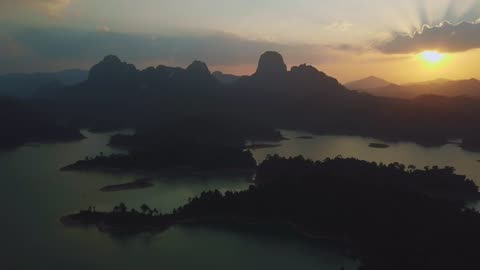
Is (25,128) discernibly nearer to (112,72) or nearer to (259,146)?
(259,146)

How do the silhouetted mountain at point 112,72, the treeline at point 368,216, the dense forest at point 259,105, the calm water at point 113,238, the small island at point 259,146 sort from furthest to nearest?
the silhouetted mountain at point 112,72 → the dense forest at point 259,105 → the small island at point 259,146 → the calm water at point 113,238 → the treeline at point 368,216

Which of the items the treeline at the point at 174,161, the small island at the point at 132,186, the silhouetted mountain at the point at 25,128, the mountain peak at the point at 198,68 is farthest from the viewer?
the mountain peak at the point at 198,68

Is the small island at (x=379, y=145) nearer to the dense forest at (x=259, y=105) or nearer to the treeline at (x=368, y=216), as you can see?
the dense forest at (x=259, y=105)

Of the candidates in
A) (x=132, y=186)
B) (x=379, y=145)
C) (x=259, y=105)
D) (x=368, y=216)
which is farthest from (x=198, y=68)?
(x=368, y=216)

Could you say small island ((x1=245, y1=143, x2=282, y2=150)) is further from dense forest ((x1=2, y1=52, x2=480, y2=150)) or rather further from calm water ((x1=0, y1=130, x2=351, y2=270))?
calm water ((x1=0, y1=130, x2=351, y2=270))

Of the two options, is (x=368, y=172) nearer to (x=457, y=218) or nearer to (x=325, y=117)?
(x=457, y=218)

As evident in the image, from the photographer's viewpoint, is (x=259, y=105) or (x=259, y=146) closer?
(x=259, y=146)

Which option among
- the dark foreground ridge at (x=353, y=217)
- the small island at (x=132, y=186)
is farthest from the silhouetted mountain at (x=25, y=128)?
the dark foreground ridge at (x=353, y=217)
